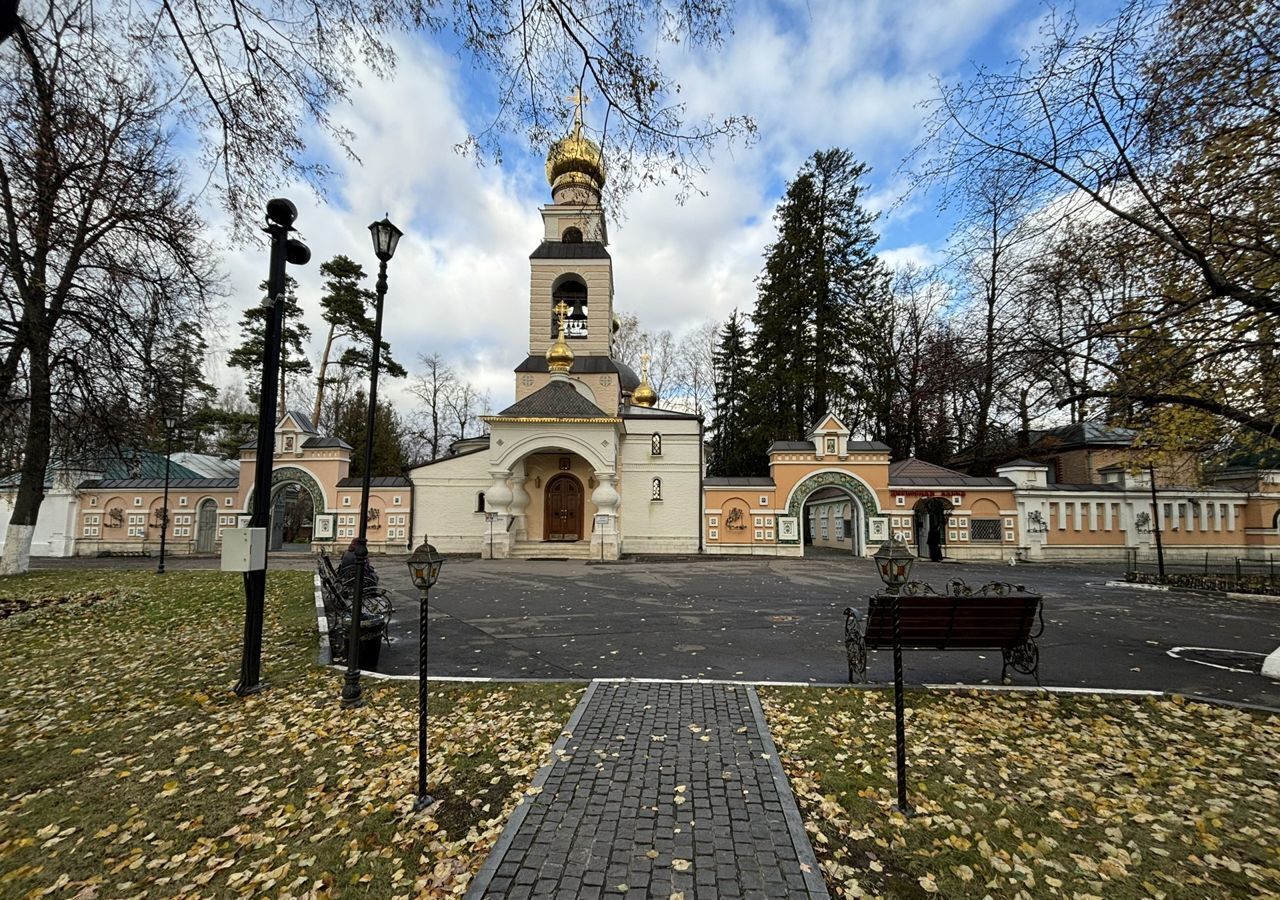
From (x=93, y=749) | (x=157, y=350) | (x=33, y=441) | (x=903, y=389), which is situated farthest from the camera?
(x=903, y=389)

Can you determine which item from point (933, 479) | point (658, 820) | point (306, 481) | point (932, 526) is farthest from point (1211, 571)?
point (306, 481)

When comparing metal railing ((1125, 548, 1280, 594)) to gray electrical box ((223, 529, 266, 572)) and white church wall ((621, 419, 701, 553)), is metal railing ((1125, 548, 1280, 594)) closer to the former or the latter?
white church wall ((621, 419, 701, 553))

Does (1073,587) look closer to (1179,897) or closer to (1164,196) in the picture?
(1164,196)

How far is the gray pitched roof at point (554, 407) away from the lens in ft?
71.9

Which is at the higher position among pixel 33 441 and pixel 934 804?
pixel 33 441

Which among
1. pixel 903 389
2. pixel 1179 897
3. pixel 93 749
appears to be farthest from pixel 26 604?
pixel 903 389

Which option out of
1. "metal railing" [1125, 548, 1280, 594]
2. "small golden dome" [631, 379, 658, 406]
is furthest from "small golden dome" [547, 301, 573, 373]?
"metal railing" [1125, 548, 1280, 594]

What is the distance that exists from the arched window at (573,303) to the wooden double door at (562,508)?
7849 mm

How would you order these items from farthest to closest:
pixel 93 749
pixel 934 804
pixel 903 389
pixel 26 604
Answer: pixel 903 389
pixel 26 604
pixel 93 749
pixel 934 804

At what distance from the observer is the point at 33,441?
1242 cm

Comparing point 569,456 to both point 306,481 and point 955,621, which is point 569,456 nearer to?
point 306,481

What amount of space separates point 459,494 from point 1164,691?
22.6 meters

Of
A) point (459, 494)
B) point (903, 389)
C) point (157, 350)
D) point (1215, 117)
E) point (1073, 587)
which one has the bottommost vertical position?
point (1073, 587)

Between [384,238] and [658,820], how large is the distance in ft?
19.7
